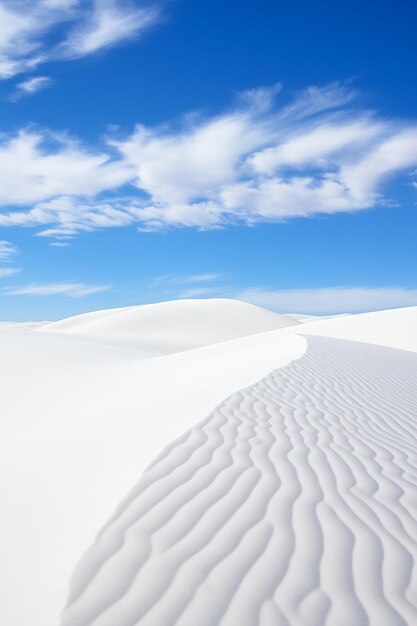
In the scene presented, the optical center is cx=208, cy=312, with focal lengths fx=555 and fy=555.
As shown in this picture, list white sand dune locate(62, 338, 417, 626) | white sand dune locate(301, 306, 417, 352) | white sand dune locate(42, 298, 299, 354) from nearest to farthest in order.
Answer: white sand dune locate(62, 338, 417, 626) → white sand dune locate(301, 306, 417, 352) → white sand dune locate(42, 298, 299, 354)

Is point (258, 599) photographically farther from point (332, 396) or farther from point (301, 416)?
point (332, 396)

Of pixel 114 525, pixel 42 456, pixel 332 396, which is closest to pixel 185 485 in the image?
pixel 114 525

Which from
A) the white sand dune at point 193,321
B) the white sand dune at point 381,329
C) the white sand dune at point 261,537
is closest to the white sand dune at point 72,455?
the white sand dune at point 261,537

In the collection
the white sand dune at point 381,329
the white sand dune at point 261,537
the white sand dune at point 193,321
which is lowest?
the white sand dune at point 261,537

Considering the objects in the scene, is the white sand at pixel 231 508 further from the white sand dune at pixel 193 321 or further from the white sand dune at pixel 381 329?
the white sand dune at pixel 193 321

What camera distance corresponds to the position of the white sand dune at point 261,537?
2.79m

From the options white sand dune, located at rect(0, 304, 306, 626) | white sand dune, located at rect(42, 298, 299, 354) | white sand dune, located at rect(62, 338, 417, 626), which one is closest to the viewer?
white sand dune, located at rect(62, 338, 417, 626)

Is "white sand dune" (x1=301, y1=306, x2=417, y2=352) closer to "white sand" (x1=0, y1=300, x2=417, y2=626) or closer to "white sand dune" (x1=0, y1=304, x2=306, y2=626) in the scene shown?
"white sand dune" (x1=0, y1=304, x2=306, y2=626)

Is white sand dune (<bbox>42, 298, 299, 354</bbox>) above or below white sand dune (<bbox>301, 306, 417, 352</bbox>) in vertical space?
above

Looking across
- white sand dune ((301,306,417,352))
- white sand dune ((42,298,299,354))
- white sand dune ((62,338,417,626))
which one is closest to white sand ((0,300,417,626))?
white sand dune ((62,338,417,626))

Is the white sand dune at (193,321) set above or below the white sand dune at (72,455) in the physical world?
above

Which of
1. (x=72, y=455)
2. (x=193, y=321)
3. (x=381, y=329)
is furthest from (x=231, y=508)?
(x=193, y=321)

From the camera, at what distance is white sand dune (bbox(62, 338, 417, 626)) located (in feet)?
9.16

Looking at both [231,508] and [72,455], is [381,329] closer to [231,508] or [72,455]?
[72,455]
